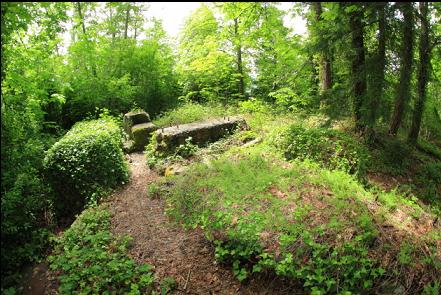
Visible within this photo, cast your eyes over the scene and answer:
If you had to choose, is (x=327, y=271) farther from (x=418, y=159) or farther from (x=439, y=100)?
(x=439, y=100)

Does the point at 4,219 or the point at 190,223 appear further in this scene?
the point at 190,223

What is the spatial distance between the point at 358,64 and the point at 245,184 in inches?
177

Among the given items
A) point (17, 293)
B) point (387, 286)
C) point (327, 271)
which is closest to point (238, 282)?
point (327, 271)

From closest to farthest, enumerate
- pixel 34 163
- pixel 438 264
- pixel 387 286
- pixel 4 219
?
pixel 387 286 < pixel 438 264 < pixel 4 219 < pixel 34 163

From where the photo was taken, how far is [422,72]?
9.20 meters

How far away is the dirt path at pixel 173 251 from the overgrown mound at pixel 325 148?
3.42 meters

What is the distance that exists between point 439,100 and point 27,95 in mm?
15404

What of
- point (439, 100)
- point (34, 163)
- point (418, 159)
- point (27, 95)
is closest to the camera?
point (34, 163)

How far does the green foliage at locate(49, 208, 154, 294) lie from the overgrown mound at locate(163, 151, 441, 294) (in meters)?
1.13

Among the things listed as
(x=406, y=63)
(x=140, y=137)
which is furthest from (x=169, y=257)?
(x=406, y=63)

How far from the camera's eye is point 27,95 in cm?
835

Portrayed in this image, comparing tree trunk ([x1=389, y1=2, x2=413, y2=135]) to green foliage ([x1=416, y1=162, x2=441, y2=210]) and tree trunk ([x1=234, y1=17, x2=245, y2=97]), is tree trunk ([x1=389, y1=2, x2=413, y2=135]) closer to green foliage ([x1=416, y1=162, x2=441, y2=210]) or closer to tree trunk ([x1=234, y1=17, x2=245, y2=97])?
green foliage ([x1=416, y1=162, x2=441, y2=210])

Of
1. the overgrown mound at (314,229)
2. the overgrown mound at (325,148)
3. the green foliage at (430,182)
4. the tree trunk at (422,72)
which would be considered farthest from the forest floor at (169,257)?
the tree trunk at (422,72)

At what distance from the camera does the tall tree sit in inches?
307
